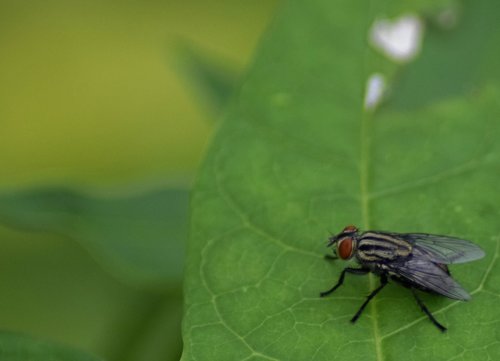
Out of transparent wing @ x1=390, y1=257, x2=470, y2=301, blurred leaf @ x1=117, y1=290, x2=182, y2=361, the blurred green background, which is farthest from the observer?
the blurred green background

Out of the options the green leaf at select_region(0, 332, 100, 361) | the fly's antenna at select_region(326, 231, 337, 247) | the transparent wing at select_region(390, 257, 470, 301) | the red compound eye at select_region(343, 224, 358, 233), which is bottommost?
the transparent wing at select_region(390, 257, 470, 301)

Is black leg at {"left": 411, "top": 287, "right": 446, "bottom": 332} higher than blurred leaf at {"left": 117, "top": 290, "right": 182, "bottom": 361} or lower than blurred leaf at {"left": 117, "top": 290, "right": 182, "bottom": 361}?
higher

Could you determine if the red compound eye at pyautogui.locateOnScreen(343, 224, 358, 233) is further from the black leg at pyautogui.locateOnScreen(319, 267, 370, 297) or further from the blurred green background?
the blurred green background

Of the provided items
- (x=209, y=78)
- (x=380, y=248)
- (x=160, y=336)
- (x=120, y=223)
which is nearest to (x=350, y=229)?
(x=380, y=248)

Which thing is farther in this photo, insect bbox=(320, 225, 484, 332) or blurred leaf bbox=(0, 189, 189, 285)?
blurred leaf bbox=(0, 189, 189, 285)

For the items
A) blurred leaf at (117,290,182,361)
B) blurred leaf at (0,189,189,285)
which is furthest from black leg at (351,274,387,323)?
blurred leaf at (0,189,189,285)

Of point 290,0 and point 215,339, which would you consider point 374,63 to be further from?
point 215,339

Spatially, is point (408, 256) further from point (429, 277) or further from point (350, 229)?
point (350, 229)

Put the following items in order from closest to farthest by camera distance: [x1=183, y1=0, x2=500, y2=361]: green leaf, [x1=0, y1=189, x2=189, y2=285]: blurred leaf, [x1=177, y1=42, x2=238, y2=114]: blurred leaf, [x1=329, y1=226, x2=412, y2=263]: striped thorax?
[x1=183, y1=0, x2=500, y2=361]: green leaf, [x1=329, y1=226, x2=412, y2=263]: striped thorax, [x1=0, y1=189, x2=189, y2=285]: blurred leaf, [x1=177, y1=42, x2=238, y2=114]: blurred leaf
